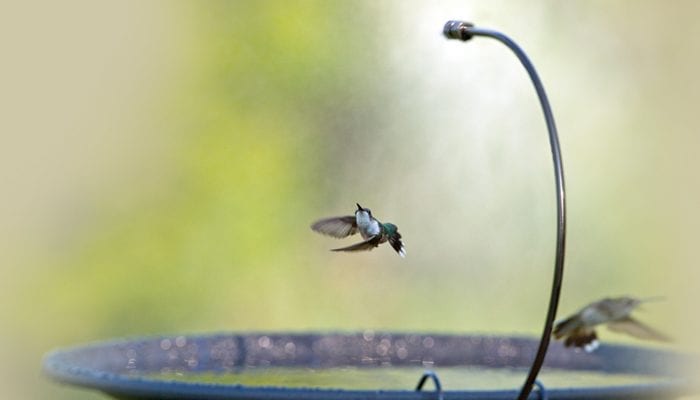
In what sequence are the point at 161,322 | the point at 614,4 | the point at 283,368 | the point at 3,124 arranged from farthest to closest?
the point at 3,124
the point at 614,4
the point at 161,322
the point at 283,368

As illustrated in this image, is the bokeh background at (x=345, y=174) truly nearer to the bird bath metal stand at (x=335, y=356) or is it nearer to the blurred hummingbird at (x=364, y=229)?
the bird bath metal stand at (x=335, y=356)

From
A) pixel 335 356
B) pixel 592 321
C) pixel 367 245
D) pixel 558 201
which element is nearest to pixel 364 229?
pixel 367 245

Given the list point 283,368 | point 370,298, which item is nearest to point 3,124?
point 370,298

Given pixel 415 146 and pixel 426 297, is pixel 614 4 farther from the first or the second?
pixel 426 297

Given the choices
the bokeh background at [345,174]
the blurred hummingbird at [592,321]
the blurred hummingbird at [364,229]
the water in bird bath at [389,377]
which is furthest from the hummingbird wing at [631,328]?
the bokeh background at [345,174]

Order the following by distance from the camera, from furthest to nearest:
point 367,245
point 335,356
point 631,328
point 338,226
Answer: point 335,356, point 631,328, point 338,226, point 367,245

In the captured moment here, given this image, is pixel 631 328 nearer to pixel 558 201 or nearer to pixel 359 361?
pixel 359 361
